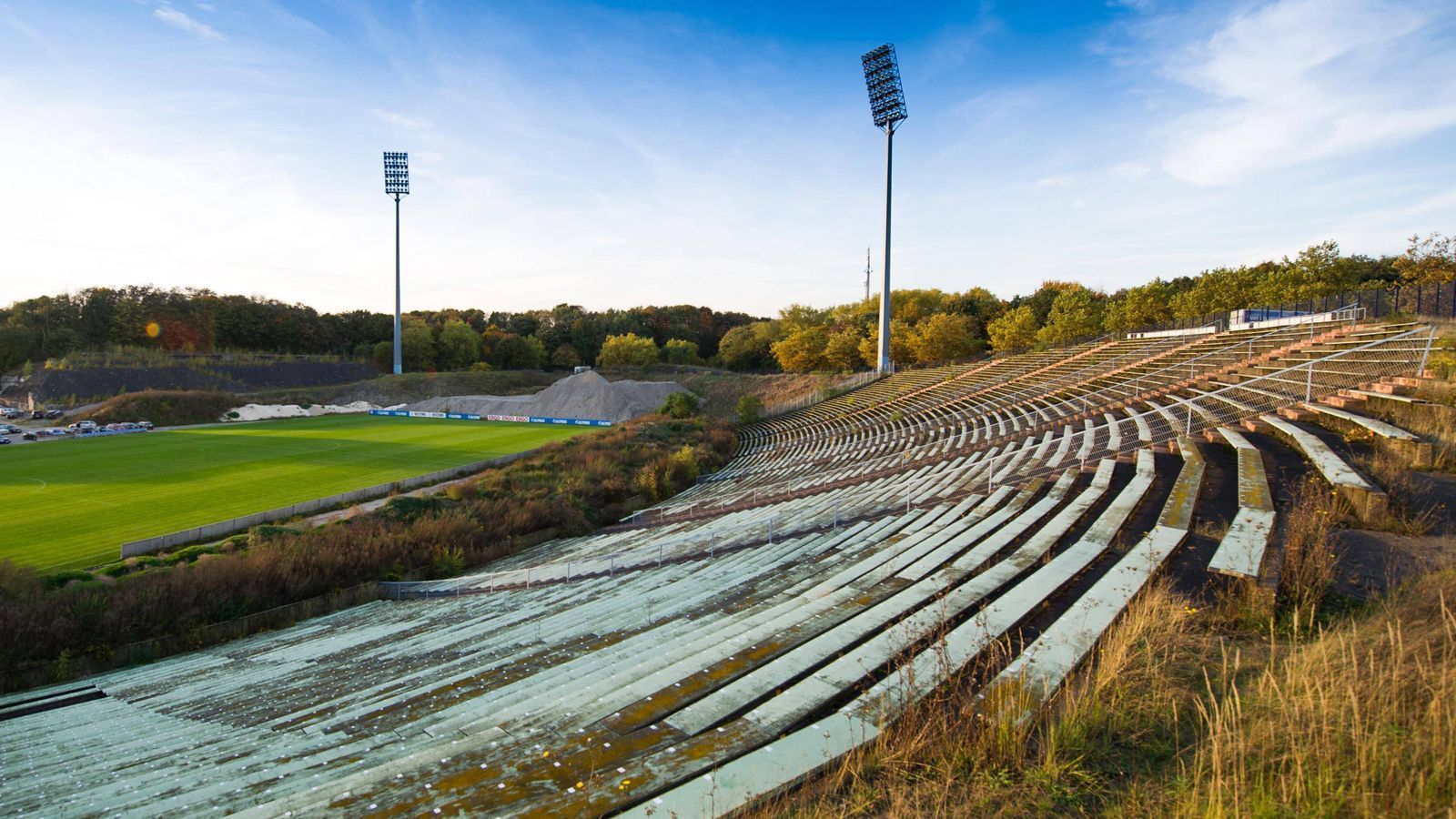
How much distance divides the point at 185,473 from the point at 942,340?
55.7 metres

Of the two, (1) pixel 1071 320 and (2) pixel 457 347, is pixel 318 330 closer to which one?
(2) pixel 457 347

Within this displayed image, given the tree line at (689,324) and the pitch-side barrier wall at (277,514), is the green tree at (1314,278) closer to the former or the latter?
the tree line at (689,324)

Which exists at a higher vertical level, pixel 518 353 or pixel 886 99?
pixel 886 99

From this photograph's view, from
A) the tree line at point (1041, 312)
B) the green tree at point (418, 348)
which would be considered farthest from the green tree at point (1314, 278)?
the green tree at point (418, 348)

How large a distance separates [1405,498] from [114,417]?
238 ft

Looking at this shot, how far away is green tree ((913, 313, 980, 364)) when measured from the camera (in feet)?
197

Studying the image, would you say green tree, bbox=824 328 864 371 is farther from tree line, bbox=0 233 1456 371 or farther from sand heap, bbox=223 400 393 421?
sand heap, bbox=223 400 393 421

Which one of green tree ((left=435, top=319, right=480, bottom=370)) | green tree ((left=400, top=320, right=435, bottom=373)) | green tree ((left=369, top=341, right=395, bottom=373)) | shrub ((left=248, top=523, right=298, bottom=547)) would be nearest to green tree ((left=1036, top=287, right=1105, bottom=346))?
shrub ((left=248, top=523, right=298, bottom=547))

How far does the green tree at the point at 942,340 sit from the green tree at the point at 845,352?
23.7ft

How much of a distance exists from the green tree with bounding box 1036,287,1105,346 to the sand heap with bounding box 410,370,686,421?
33.9 metres

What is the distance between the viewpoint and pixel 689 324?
11312 centimetres

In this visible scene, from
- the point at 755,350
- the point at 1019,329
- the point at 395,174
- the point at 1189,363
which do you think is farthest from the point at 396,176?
the point at 1189,363

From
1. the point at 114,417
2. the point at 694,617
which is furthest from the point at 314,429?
the point at 694,617

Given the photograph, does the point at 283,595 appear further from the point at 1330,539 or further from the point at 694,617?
the point at 1330,539
